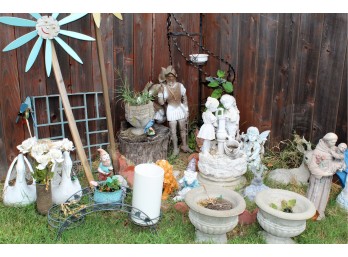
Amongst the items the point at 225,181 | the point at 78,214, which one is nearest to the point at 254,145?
the point at 225,181

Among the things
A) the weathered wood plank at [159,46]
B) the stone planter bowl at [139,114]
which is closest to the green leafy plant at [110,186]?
the stone planter bowl at [139,114]

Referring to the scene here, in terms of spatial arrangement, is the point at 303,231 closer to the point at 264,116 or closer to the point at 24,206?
the point at 264,116

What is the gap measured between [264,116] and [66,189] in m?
2.29

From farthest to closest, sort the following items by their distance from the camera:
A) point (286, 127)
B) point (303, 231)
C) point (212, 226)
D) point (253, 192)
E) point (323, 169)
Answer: point (286, 127)
point (253, 192)
point (323, 169)
point (303, 231)
point (212, 226)

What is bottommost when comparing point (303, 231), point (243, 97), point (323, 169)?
point (303, 231)

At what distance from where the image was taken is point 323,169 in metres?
3.61

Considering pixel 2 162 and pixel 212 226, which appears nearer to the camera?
pixel 212 226

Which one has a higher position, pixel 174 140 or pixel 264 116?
pixel 264 116

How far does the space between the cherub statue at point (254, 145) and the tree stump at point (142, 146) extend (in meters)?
0.89

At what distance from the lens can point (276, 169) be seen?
432 cm

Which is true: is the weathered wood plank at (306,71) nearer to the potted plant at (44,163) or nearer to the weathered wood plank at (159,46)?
the weathered wood plank at (159,46)

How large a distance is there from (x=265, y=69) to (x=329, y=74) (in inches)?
26.4

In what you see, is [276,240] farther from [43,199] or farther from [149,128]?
[43,199]

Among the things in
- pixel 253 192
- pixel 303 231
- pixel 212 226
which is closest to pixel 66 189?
pixel 212 226
